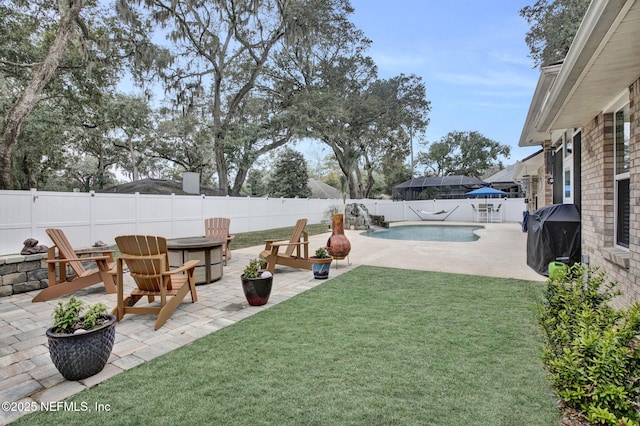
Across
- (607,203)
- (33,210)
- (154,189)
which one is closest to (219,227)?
(33,210)

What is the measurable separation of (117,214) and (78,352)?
8.25 meters

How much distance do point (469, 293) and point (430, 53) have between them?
1702 cm

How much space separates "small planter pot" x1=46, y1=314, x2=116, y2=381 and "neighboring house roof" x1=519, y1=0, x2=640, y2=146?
397 cm

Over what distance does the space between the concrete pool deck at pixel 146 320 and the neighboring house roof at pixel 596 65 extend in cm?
273

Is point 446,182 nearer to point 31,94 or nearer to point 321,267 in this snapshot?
point 321,267

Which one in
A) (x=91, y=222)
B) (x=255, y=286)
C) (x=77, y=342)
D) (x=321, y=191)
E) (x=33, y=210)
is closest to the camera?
(x=77, y=342)

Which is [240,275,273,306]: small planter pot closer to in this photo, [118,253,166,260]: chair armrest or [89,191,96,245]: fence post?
[118,253,166,260]: chair armrest

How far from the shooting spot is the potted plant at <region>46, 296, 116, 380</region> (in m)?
2.25

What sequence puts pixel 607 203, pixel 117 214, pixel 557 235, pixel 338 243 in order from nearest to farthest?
pixel 607 203
pixel 557 235
pixel 338 243
pixel 117 214

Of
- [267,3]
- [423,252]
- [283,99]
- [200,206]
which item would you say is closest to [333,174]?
[283,99]

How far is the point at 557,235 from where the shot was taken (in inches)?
198

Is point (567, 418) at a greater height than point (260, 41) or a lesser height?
lesser

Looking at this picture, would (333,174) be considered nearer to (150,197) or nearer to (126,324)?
(150,197)

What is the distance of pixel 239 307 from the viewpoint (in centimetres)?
399
